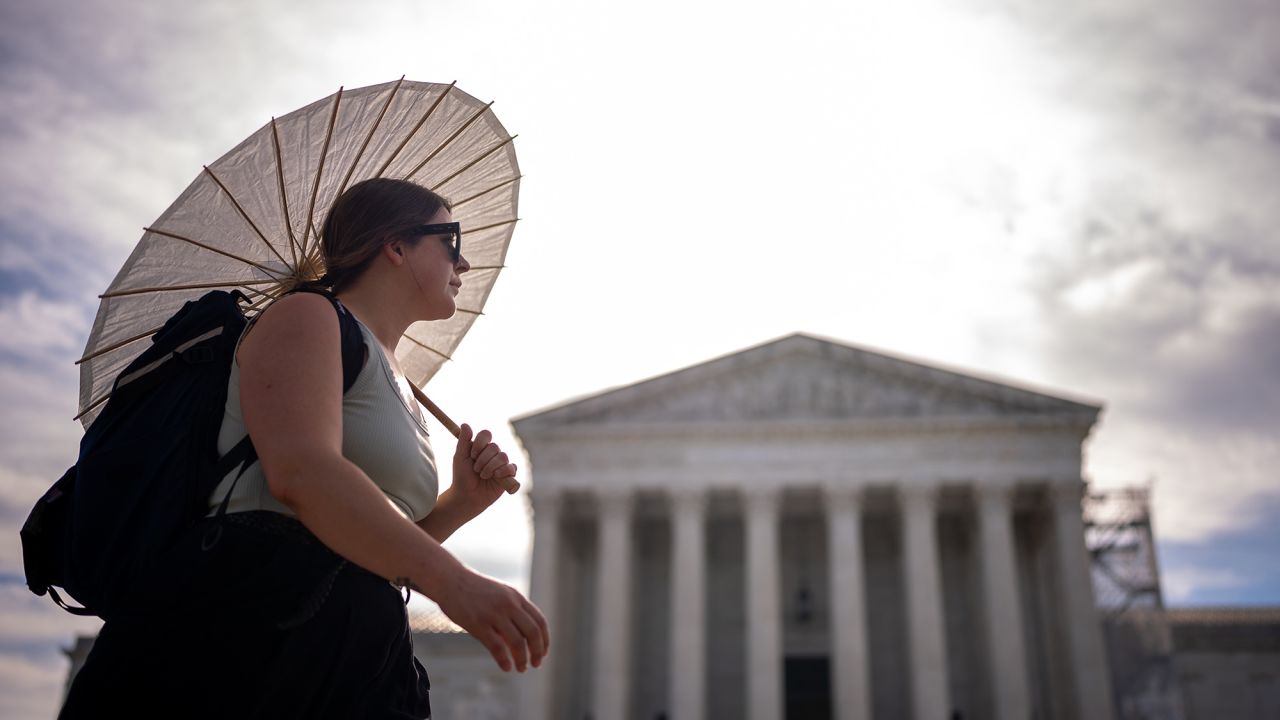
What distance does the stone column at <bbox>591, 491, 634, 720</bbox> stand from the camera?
34031 mm

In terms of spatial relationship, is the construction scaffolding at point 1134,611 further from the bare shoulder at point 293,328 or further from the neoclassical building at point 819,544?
the bare shoulder at point 293,328

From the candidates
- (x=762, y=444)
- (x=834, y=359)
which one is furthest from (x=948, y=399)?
(x=762, y=444)

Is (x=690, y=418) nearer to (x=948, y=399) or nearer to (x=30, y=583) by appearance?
(x=948, y=399)

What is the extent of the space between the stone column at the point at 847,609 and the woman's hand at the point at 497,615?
107ft

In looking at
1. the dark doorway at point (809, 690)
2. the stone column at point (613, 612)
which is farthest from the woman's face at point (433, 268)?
the dark doorway at point (809, 690)

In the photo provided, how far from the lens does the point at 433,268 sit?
10.1 ft

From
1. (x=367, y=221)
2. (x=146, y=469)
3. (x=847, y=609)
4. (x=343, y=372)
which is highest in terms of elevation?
(x=847, y=609)

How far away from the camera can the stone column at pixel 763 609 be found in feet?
109

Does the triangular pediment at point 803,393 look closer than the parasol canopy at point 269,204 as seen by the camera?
No

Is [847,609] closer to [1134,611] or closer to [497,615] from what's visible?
[1134,611]

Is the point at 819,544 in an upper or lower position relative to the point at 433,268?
upper

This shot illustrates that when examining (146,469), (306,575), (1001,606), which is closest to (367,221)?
(146,469)

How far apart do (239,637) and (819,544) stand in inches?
1491

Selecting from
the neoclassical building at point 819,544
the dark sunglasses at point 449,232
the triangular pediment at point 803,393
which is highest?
the triangular pediment at point 803,393
